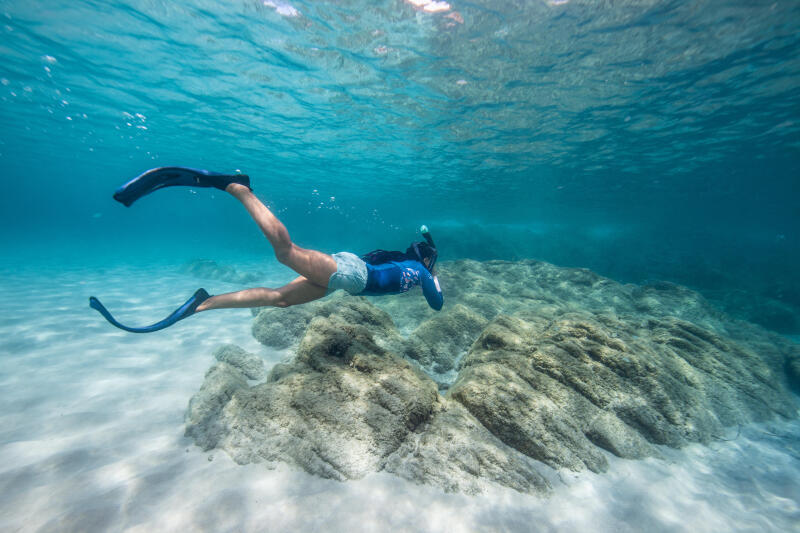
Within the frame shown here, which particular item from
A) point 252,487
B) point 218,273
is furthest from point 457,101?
point 218,273

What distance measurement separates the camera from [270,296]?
15.0 feet

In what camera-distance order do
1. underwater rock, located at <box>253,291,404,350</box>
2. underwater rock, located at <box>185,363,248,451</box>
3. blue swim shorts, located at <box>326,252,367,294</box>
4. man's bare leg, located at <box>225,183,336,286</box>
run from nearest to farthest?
underwater rock, located at <box>185,363,248,451</box> < man's bare leg, located at <box>225,183,336,286</box> < blue swim shorts, located at <box>326,252,367,294</box> < underwater rock, located at <box>253,291,404,350</box>

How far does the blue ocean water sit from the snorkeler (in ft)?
9.32

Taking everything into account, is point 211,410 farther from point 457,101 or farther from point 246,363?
point 457,101

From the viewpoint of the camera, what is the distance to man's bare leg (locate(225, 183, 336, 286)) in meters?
3.81

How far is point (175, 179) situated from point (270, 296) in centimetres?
208

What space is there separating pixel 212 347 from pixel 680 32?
16983mm

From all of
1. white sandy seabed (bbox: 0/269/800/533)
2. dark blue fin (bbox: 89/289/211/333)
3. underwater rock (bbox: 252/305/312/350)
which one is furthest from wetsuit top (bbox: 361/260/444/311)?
underwater rock (bbox: 252/305/312/350)

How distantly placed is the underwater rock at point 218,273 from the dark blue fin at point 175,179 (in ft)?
53.6

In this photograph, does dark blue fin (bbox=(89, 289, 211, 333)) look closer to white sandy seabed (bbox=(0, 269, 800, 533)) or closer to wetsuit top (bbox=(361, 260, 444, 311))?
white sandy seabed (bbox=(0, 269, 800, 533))

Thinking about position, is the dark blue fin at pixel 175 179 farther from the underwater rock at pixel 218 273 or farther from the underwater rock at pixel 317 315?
the underwater rock at pixel 218 273

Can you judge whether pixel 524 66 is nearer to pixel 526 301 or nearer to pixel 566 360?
pixel 526 301

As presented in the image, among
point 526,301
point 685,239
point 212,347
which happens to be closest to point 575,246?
point 685,239

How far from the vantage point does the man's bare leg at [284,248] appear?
3.81 meters
